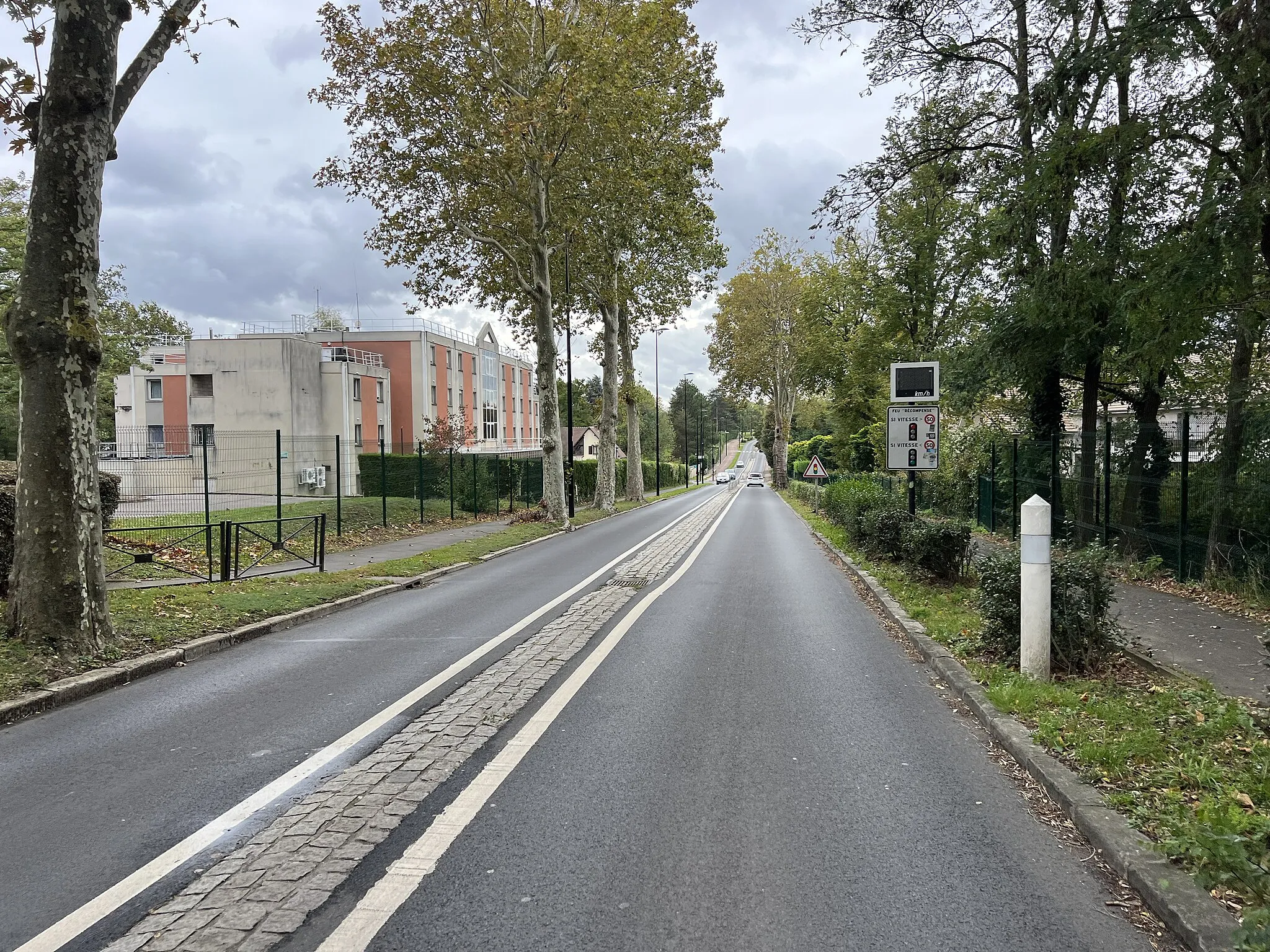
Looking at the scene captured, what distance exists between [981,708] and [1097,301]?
29.8 feet

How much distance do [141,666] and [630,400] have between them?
111ft

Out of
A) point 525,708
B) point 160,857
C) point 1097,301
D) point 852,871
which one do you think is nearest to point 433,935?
point 160,857

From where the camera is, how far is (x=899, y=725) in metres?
5.56

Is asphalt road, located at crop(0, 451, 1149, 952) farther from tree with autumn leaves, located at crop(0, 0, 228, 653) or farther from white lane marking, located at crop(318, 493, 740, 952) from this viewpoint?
tree with autumn leaves, located at crop(0, 0, 228, 653)

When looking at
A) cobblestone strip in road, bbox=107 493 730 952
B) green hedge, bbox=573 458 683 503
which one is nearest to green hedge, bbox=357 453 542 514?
green hedge, bbox=573 458 683 503

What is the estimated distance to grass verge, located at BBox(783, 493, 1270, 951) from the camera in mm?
3215

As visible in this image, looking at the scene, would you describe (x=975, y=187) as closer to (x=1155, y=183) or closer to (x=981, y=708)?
(x=1155, y=183)

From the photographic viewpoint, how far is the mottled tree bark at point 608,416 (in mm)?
35500

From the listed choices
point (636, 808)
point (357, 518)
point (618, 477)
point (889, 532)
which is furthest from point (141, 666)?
point (618, 477)

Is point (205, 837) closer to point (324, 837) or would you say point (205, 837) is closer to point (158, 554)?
point (324, 837)

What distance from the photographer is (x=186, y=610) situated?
9242mm

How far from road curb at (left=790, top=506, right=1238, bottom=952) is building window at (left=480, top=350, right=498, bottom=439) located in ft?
222

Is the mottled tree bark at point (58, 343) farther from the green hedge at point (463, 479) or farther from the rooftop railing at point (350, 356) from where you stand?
the rooftop railing at point (350, 356)

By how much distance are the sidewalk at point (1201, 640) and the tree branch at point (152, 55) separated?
32.9 feet
